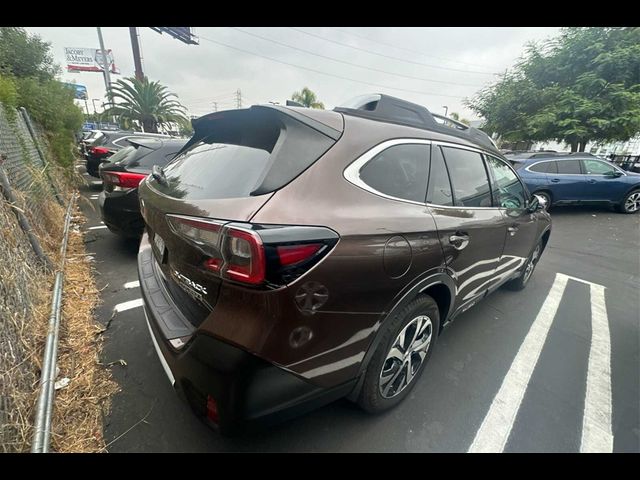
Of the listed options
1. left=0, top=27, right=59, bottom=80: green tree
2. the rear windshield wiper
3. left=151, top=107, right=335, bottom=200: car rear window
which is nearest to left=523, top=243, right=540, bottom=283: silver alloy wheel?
left=151, top=107, right=335, bottom=200: car rear window

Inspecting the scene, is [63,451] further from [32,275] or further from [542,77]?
[542,77]

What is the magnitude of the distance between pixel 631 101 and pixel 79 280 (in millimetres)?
16684

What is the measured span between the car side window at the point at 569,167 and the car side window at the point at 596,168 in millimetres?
233

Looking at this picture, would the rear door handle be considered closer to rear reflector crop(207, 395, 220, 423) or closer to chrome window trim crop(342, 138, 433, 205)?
chrome window trim crop(342, 138, 433, 205)

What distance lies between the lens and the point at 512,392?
2129 millimetres

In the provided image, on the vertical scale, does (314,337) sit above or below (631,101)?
below

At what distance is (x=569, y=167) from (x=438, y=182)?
845 cm

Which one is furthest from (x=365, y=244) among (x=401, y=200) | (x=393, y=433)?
(x=393, y=433)

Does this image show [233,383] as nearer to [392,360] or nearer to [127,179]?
[392,360]

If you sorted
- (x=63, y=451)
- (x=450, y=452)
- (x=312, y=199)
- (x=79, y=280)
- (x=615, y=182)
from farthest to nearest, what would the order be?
(x=615, y=182), (x=79, y=280), (x=450, y=452), (x=63, y=451), (x=312, y=199)

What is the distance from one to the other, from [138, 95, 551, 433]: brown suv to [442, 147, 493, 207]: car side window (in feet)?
0.08

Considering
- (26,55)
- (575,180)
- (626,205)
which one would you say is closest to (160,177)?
(575,180)

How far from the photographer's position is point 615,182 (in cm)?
785
